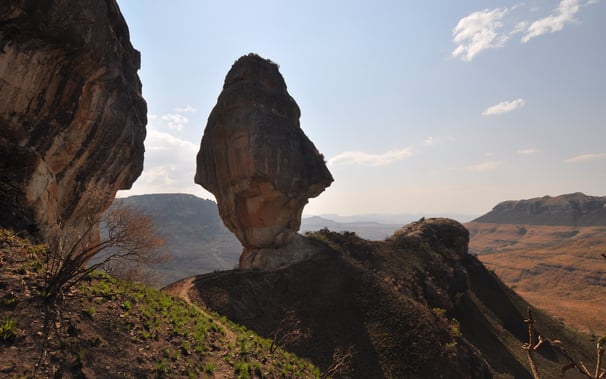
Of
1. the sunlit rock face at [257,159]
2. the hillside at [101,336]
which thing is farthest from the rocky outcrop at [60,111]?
the sunlit rock face at [257,159]

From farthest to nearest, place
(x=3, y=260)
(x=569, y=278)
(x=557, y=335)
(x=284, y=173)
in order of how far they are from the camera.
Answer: (x=569, y=278) < (x=557, y=335) < (x=284, y=173) < (x=3, y=260)

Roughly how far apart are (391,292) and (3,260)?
34723mm

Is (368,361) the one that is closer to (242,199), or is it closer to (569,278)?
(242,199)

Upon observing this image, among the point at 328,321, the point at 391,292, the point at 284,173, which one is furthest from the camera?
the point at 284,173

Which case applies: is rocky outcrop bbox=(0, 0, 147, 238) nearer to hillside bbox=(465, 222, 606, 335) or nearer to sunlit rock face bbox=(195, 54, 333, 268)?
sunlit rock face bbox=(195, 54, 333, 268)

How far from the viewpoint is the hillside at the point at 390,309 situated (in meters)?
32.2

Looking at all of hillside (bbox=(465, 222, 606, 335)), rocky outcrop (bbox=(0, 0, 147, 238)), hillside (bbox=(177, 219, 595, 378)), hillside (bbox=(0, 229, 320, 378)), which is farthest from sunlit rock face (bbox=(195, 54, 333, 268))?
hillside (bbox=(465, 222, 606, 335))

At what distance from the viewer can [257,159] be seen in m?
41.8

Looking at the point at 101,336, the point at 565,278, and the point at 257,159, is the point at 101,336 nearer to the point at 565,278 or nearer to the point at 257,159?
the point at 257,159

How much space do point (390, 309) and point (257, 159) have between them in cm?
2253

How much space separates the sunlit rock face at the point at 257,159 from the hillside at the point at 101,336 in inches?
874

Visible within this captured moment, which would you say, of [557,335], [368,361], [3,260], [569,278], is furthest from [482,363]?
[569,278]

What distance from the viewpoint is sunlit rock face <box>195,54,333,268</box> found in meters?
42.9

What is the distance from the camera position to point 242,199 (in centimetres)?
4472
